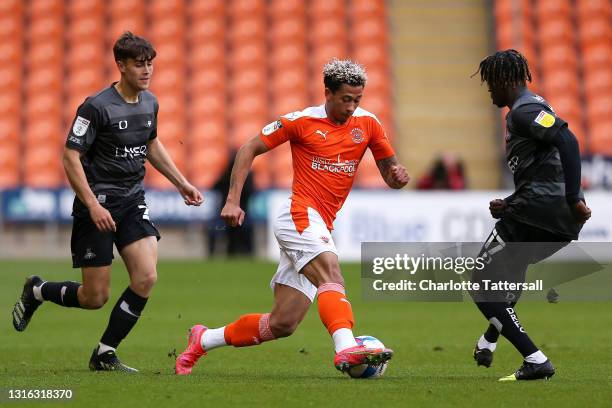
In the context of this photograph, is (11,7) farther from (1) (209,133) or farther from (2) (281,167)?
(2) (281,167)

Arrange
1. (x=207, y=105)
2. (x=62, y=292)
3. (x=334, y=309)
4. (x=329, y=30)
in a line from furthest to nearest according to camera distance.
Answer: (x=329, y=30)
(x=207, y=105)
(x=62, y=292)
(x=334, y=309)

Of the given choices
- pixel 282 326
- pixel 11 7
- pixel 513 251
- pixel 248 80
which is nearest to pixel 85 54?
pixel 11 7

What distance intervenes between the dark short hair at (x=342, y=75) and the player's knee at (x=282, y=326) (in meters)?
1.39

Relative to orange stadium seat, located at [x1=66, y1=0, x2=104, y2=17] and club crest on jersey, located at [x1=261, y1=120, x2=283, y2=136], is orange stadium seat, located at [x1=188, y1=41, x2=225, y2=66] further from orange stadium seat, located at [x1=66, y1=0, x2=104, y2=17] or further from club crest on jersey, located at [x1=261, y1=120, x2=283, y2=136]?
club crest on jersey, located at [x1=261, y1=120, x2=283, y2=136]

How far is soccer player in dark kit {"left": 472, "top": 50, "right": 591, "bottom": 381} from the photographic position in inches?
262

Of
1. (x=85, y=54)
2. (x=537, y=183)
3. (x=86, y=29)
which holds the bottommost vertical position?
(x=537, y=183)

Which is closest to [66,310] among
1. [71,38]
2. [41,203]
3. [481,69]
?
[481,69]

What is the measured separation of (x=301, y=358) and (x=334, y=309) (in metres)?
1.84

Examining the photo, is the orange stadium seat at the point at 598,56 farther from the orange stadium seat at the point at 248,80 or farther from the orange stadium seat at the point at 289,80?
the orange stadium seat at the point at 248,80

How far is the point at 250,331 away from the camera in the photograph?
7.05 meters

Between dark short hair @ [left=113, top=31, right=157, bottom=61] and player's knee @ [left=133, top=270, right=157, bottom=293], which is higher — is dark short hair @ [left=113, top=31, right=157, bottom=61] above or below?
above

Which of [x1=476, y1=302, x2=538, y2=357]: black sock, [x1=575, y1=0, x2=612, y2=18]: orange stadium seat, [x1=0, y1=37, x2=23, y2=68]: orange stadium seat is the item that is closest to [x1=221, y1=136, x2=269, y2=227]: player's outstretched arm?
[x1=476, y1=302, x2=538, y2=357]: black sock

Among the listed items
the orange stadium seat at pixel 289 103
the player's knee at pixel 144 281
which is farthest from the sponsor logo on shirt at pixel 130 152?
the orange stadium seat at pixel 289 103

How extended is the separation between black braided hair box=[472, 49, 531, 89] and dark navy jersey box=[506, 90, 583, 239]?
0.10 meters
